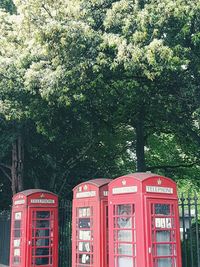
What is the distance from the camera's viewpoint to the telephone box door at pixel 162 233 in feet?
23.4

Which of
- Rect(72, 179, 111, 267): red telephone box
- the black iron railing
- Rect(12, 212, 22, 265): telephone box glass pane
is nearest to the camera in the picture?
the black iron railing

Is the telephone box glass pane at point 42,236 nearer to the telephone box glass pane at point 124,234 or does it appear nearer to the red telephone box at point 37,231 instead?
the red telephone box at point 37,231

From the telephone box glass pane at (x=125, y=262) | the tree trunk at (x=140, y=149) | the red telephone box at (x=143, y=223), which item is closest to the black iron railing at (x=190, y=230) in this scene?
the red telephone box at (x=143, y=223)

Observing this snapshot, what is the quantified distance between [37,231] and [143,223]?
174 inches

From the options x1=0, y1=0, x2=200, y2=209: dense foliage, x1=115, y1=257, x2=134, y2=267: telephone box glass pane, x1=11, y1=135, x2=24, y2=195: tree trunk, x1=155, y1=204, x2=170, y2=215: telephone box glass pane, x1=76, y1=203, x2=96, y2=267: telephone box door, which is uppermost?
x1=0, y1=0, x2=200, y2=209: dense foliage

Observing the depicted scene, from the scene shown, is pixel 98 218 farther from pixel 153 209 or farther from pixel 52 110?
pixel 52 110

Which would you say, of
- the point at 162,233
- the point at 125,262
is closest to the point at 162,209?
the point at 162,233

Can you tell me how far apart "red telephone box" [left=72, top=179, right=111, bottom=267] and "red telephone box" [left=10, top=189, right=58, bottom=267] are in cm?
175

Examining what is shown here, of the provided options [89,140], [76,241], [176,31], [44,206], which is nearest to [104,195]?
[76,241]

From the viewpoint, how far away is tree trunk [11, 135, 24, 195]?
15.1 m

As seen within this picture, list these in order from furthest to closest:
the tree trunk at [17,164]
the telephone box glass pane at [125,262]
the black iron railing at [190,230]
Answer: the tree trunk at [17,164], the black iron railing at [190,230], the telephone box glass pane at [125,262]

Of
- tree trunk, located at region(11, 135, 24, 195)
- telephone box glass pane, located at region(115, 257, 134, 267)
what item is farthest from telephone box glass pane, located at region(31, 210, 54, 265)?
tree trunk, located at region(11, 135, 24, 195)

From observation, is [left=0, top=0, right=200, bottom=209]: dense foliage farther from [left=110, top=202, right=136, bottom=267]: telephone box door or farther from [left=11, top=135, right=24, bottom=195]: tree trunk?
[left=110, top=202, right=136, bottom=267]: telephone box door

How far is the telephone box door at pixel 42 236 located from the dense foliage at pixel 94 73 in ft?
10.3
